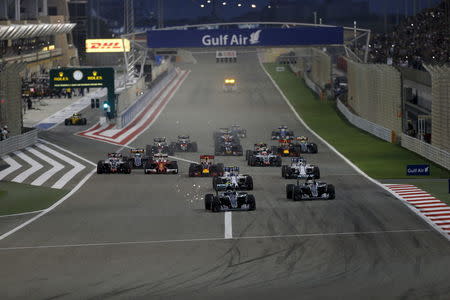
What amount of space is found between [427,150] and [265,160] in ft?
27.4

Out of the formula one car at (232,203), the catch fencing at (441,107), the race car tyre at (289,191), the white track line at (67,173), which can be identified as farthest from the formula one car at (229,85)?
the formula one car at (232,203)

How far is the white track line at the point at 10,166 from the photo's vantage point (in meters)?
49.2

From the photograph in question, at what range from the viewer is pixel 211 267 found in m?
24.3

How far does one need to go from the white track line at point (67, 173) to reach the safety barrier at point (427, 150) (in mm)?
17376

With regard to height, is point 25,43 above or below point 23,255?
above

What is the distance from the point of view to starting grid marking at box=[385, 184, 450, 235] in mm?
30812

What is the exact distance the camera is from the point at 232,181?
3897 centimetres

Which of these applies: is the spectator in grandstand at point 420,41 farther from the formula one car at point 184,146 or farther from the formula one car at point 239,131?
the formula one car at point 184,146

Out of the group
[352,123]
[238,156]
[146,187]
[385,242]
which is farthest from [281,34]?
[385,242]

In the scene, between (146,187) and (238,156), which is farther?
(238,156)

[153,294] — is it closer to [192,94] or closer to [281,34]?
[281,34]

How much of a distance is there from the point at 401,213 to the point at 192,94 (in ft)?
246

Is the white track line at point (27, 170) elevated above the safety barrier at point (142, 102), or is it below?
below

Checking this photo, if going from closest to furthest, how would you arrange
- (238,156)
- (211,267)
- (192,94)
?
(211,267) < (238,156) < (192,94)
